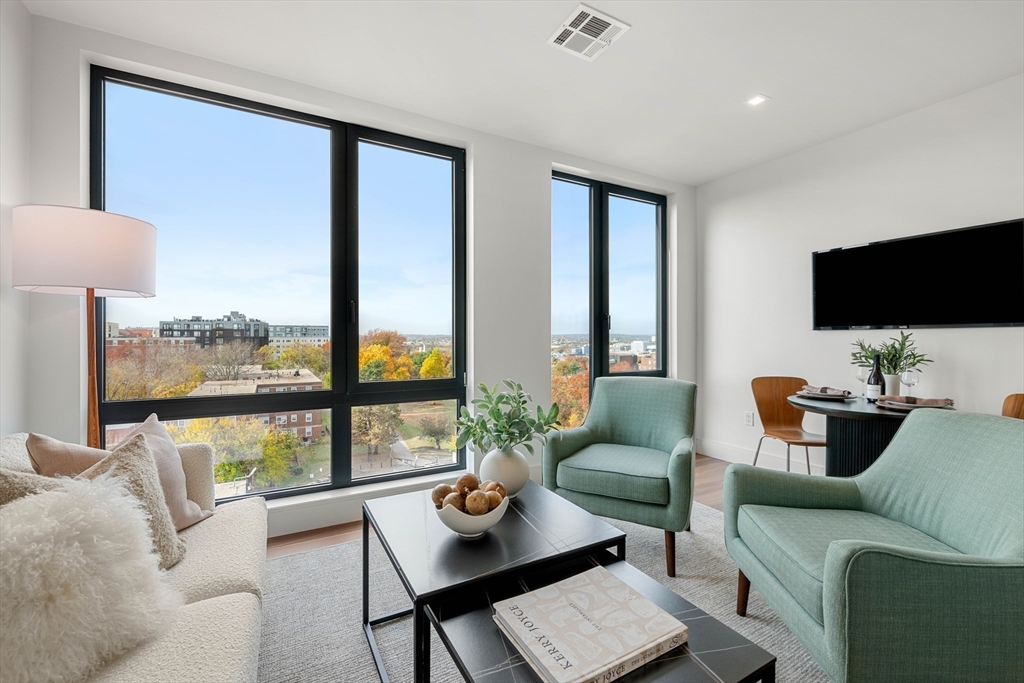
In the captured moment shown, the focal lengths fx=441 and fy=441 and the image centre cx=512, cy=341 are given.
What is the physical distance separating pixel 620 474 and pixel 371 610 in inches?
49.1

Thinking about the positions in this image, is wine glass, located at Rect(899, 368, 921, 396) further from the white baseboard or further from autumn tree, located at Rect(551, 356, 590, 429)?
autumn tree, located at Rect(551, 356, 590, 429)

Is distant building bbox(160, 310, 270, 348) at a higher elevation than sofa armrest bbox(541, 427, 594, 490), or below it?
higher

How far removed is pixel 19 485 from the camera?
39.7 inches

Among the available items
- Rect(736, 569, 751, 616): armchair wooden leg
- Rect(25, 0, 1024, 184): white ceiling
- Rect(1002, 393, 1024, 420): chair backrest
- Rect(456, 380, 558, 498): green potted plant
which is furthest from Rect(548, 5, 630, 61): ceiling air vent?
Rect(1002, 393, 1024, 420): chair backrest

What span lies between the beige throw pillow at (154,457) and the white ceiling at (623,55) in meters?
1.88

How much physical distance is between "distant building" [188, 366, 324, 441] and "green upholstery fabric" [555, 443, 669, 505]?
4.98 ft

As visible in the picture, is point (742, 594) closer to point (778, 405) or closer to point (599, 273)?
point (778, 405)

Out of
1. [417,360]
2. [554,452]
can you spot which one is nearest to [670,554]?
[554,452]

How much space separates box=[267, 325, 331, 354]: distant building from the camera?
102 inches

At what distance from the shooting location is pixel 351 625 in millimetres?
1717

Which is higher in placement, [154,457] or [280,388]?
[280,388]

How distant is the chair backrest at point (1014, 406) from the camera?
221 cm

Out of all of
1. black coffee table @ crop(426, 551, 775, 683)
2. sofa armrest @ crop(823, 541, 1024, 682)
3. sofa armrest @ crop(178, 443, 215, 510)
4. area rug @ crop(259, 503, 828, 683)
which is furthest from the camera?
sofa armrest @ crop(178, 443, 215, 510)

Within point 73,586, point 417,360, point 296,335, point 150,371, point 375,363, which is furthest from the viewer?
point 417,360
